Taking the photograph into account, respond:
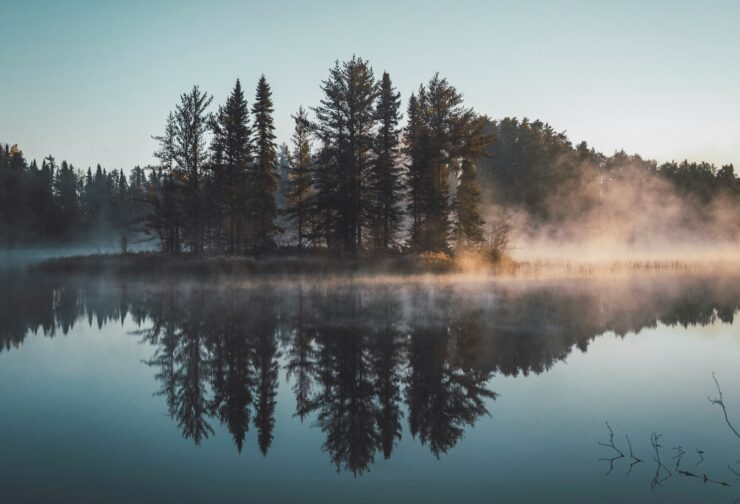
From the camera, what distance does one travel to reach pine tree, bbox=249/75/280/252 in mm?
42781

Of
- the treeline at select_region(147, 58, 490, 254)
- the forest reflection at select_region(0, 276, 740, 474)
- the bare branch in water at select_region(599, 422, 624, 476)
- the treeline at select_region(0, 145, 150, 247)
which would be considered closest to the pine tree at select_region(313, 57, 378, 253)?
the treeline at select_region(147, 58, 490, 254)

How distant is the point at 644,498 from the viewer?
232 inches

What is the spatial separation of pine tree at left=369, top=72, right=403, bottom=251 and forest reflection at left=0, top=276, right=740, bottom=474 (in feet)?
43.9

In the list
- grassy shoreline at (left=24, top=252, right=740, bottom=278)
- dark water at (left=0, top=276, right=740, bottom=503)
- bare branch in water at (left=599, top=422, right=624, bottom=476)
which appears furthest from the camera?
grassy shoreline at (left=24, top=252, right=740, bottom=278)

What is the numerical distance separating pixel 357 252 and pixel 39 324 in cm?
2497

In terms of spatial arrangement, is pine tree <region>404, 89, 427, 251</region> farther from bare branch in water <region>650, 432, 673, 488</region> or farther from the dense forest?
bare branch in water <region>650, 432, 673, 488</region>

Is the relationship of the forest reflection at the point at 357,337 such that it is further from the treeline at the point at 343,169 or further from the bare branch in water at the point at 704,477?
the treeline at the point at 343,169

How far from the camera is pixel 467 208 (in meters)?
41.8

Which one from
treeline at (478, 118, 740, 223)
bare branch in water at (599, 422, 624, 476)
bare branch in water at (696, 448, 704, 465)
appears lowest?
bare branch in water at (696, 448, 704, 465)

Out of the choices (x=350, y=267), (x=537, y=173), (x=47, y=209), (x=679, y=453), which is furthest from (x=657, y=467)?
(x=47, y=209)

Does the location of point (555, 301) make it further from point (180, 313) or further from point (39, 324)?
point (39, 324)

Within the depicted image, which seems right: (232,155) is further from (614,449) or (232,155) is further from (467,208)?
(614,449)

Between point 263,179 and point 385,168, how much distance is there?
10866mm

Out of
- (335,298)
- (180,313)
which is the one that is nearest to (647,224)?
(335,298)
